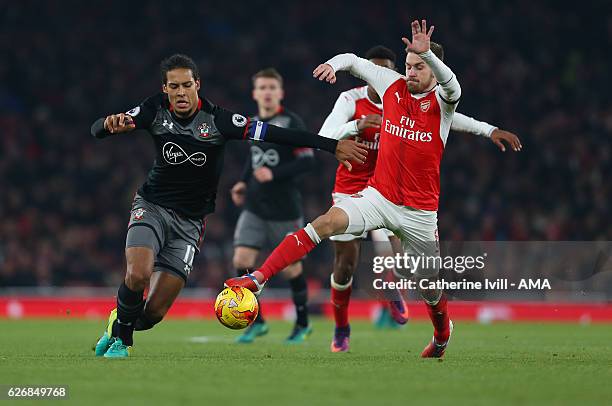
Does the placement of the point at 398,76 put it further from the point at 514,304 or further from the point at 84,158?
the point at 84,158

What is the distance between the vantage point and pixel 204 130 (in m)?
7.19

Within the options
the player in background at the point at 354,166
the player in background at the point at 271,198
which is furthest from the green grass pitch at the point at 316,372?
the player in background at the point at 271,198

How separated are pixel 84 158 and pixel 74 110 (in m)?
1.70

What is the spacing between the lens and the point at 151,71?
2328 centimetres

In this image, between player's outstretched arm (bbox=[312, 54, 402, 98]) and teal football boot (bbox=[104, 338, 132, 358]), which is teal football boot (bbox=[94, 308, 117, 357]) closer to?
teal football boot (bbox=[104, 338, 132, 358])

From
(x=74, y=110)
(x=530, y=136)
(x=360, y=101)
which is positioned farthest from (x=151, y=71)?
(x=360, y=101)

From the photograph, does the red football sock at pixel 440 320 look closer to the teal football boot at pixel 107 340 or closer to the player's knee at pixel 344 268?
the player's knee at pixel 344 268

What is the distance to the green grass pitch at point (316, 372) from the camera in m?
4.82

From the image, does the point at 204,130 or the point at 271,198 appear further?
the point at 271,198

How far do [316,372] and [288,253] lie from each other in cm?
116

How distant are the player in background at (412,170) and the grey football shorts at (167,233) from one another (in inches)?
45.1

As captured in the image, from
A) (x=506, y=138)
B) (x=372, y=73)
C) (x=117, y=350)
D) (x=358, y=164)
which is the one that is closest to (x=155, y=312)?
(x=117, y=350)

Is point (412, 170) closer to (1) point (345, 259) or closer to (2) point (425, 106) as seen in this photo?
(2) point (425, 106)

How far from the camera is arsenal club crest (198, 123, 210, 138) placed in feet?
23.6
